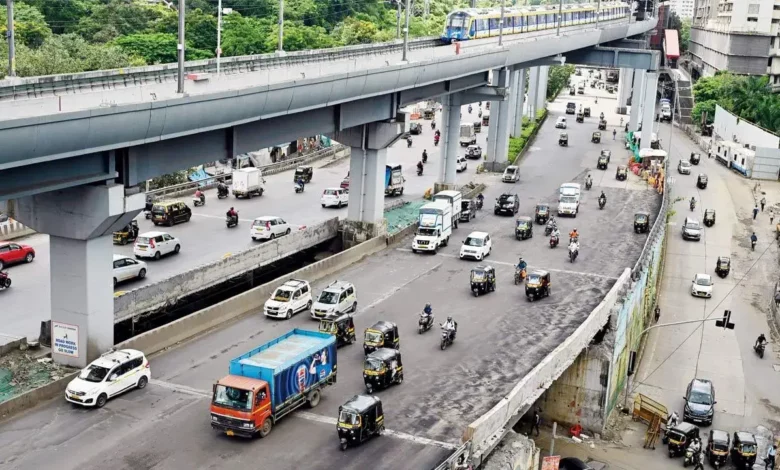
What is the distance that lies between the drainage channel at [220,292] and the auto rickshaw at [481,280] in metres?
13.0

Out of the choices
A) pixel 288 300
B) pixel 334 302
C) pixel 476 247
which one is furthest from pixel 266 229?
pixel 334 302

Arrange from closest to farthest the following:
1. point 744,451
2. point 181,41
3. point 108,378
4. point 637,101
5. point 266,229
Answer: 1. point 108,378
2. point 181,41
3. point 744,451
4. point 266,229
5. point 637,101

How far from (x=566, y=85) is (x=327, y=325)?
158 metres

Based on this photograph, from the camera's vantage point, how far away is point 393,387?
1624 inches

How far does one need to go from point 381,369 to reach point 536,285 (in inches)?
674

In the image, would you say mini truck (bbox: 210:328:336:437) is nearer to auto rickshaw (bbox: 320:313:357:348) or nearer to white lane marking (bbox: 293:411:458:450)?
white lane marking (bbox: 293:411:458:450)

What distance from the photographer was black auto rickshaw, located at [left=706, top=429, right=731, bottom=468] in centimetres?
4681

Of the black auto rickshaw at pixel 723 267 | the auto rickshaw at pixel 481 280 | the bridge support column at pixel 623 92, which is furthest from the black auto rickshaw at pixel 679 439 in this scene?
the bridge support column at pixel 623 92

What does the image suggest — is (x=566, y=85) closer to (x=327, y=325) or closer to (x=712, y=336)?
(x=712, y=336)

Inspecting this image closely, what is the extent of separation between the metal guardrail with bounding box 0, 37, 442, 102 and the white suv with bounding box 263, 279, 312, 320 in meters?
11.6

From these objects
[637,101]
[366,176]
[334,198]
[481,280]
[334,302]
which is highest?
[366,176]

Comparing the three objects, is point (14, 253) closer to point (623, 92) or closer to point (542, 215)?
point (542, 215)

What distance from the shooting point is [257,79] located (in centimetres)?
5169

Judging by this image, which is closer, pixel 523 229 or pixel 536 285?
pixel 536 285
